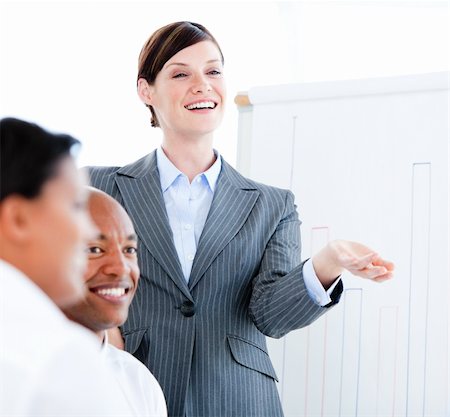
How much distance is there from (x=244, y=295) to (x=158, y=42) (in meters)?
0.65

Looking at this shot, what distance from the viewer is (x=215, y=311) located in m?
2.02

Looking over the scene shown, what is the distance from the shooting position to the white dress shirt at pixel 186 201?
206 cm

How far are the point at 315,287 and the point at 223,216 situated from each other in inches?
11.6

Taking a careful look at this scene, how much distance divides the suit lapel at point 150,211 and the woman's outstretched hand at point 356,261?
35cm

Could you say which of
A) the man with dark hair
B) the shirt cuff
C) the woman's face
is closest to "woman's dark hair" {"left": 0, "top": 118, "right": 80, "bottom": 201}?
the man with dark hair

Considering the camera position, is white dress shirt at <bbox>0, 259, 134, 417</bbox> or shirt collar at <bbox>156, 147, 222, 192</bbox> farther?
shirt collar at <bbox>156, 147, 222, 192</bbox>

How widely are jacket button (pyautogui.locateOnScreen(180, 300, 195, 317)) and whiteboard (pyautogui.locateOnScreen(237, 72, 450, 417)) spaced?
1.99 ft

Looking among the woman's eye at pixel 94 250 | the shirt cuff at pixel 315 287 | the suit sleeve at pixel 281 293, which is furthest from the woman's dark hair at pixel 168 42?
the woman's eye at pixel 94 250

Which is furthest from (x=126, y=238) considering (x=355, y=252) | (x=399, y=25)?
(x=399, y=25)

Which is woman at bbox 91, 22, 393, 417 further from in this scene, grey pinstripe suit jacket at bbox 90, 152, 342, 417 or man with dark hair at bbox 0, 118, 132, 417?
man with dark hair at bbox 0, 118, 132, 417

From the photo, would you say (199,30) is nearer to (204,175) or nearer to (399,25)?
(204,175)

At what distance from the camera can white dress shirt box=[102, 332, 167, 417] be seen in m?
1.44

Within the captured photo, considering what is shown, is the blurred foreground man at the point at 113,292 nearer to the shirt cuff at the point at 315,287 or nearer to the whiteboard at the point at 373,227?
the shirt cuff at the point at 315,287

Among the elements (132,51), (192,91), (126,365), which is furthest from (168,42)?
(132,51)
